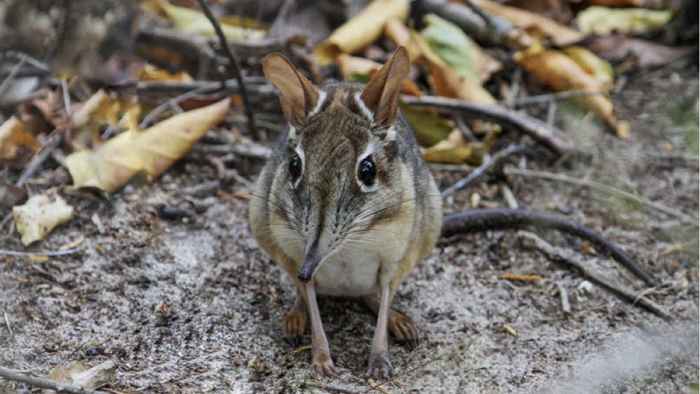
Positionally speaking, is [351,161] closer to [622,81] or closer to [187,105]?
[187,105]

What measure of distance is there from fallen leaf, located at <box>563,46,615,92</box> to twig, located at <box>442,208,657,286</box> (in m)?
1.79

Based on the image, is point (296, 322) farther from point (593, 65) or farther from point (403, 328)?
point (593, 65)

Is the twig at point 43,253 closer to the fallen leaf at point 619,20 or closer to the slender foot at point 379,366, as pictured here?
the slender foot at point 379,366

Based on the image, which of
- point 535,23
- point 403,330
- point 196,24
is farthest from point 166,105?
point 535,23

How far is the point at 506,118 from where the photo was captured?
18.2 feet

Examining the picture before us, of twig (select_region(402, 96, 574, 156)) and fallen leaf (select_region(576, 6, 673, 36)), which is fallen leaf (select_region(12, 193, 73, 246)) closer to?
twig (select_region(402, 96, 574, 156))

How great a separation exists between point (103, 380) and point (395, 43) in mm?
3481

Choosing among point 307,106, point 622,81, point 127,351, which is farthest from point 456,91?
point 127,351

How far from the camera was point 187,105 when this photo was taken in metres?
5.51

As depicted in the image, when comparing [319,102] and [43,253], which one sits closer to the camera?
[319,102]

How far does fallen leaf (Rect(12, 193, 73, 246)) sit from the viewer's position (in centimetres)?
433

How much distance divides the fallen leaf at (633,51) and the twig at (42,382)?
4.76 meters

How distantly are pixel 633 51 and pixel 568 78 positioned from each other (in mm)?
822

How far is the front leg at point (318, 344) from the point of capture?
11.9ft
